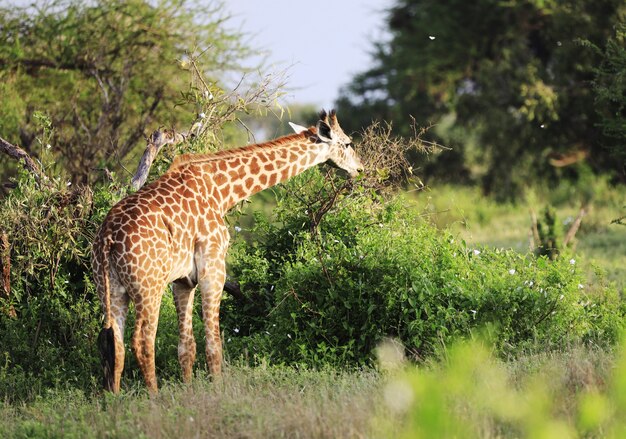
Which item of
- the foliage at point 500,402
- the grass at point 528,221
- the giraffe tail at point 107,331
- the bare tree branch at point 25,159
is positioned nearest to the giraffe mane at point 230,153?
the giraffe tail at point 107,331

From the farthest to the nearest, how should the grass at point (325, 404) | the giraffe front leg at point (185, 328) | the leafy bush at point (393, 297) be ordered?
the leafy bush at point (393, 297) < the giraffe front leg at point (185, 328) < the grass at point (325, 404)

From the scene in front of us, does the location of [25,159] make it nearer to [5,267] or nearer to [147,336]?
[5,267]

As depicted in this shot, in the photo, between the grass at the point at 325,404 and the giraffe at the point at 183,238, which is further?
the giraffe at the point at 183,238

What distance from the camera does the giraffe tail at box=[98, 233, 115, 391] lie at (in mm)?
7664

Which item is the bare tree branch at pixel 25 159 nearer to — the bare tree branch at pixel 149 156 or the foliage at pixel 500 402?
the bare tree branch at pixel 149 156

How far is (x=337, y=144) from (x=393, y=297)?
5.13ft

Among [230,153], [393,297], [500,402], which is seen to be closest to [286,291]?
[393,297]

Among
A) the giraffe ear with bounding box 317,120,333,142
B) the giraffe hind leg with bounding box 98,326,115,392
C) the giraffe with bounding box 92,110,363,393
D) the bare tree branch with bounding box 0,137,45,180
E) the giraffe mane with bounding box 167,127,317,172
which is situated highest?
the bare tree branch with bounding box 0,137,45,180

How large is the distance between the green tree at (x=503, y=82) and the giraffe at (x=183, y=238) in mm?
14052

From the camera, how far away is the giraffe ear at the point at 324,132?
9.31 metres

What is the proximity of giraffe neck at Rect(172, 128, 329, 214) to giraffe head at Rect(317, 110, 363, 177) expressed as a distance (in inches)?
3.2

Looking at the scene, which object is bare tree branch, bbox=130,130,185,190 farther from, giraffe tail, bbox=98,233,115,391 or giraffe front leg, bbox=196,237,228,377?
giraffe tail, bbox=98,233,115,391

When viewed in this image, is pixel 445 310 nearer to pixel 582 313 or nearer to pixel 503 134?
pixel 582 313

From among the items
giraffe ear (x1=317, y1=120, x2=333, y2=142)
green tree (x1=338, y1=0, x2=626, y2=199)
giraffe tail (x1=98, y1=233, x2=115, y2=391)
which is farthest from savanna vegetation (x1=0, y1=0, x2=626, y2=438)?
green tree (x1=338, y1=0, x2=626, y2=199)
